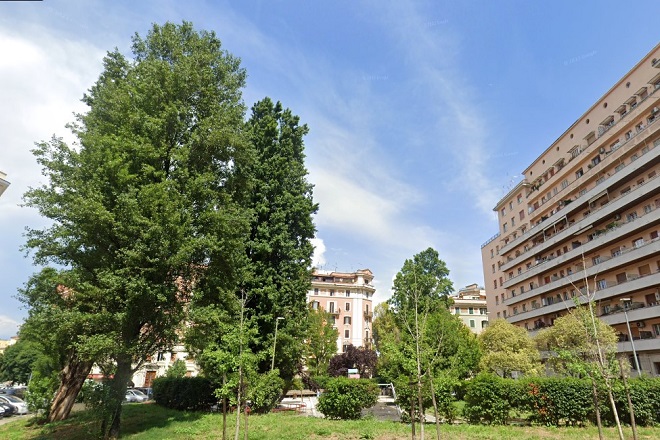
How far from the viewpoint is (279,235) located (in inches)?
842

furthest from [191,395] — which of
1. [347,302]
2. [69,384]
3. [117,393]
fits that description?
[347,302]

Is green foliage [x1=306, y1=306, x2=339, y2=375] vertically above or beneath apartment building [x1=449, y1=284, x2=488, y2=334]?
beneath

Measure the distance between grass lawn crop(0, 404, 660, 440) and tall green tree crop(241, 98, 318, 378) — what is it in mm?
4777

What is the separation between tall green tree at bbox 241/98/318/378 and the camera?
813 inches

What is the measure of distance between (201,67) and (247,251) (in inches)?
393

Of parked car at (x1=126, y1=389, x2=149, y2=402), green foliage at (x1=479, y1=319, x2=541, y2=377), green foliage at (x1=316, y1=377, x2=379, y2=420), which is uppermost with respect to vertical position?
green foliage at (x1=479, y1=319, x2=541, y2=377)

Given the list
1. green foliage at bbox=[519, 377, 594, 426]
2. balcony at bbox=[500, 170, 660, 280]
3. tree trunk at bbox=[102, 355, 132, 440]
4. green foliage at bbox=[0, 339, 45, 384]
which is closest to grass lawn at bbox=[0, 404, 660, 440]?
tree trunk at bbox=[102, 355, 132, 440]

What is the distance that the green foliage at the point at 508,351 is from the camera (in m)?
29.8

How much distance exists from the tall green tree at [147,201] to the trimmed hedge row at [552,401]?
11836 millimetres

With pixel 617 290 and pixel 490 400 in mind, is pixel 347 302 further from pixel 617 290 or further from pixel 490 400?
pixel 490 400

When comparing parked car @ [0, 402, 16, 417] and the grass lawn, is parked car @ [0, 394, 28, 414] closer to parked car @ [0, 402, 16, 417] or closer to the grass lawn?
parked car @ [0, 402, 16, 417]

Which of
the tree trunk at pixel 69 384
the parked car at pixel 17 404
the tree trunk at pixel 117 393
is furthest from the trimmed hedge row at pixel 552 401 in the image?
the parked car at pixel 17 404

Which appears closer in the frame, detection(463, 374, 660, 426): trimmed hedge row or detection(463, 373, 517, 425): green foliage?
detection(463, 374, 660, 426): trimmed hedge row

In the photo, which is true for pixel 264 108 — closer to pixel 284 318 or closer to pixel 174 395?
pixel 284 318
